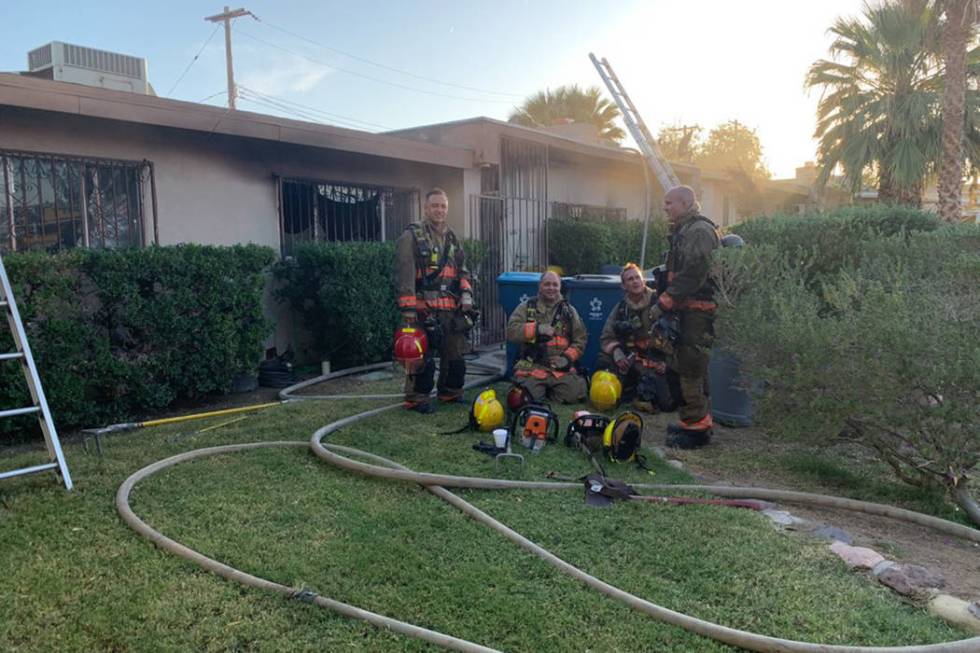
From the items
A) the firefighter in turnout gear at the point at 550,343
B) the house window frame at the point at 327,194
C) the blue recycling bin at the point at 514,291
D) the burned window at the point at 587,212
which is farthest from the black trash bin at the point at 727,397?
the burned window at the point at 587,212

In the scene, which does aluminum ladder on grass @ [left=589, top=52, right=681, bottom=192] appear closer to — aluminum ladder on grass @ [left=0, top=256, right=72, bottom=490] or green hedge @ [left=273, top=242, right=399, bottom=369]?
green hedge @ [left=273, top=242, right=399, bottom=369]

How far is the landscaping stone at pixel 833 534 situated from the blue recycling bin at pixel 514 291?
3.84 metres

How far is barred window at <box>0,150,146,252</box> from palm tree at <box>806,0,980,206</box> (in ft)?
43.1

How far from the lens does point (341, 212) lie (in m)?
8.51

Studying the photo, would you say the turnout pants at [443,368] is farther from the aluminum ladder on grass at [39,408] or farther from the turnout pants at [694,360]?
the aluminum ladder on grass at [39,408]

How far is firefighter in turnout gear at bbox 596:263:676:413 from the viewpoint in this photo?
6070mm

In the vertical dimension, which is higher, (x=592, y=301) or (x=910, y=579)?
(x=592, y=301)

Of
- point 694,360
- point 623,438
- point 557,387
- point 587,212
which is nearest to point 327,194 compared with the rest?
point 557,387

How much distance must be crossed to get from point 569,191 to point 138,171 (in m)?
8.59

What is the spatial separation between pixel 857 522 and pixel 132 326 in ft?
17.2

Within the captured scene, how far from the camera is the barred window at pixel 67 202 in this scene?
18.7 feet

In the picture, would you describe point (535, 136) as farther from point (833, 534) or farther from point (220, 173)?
point (833, 534)

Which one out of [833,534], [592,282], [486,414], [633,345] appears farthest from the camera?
[592,282]

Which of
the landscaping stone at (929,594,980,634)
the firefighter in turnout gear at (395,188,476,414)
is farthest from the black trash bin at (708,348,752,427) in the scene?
the landscaping stone at (929,594,980,634)
